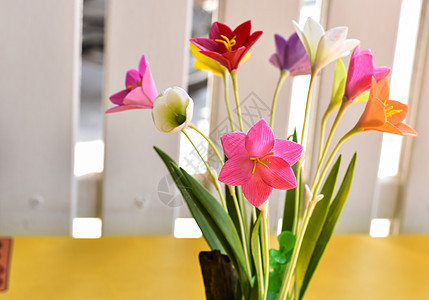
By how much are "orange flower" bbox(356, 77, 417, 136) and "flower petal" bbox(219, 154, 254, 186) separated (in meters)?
0.14

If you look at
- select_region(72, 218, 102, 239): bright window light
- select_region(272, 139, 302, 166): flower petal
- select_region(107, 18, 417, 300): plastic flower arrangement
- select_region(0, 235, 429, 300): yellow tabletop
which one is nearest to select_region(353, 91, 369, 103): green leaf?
select_region(107, 18, 417, 300): plastic flower arrangement

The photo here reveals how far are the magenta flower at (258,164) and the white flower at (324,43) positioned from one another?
0.13 m

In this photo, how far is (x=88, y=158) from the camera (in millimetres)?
1060

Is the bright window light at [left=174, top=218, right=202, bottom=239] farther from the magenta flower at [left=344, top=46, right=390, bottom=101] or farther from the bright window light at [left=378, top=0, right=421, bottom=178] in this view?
the magenta flower at [left=344, top=46, right=390, bottom=101]

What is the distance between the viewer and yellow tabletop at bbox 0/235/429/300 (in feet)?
2.86

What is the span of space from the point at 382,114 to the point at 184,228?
0.66 m

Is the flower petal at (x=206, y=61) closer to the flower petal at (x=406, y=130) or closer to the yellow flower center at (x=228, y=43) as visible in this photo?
the yellow flower center at (x=228, y=43)

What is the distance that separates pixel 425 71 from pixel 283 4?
14.0 inches

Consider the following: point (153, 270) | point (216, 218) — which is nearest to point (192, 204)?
point (216, 218)

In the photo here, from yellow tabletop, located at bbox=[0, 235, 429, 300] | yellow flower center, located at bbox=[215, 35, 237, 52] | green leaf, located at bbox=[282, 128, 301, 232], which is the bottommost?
yellow tabletop, located at bbox=[0, 235, 429, 300]

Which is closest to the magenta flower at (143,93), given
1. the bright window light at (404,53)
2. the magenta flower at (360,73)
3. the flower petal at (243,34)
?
the flower petal at (243,34)

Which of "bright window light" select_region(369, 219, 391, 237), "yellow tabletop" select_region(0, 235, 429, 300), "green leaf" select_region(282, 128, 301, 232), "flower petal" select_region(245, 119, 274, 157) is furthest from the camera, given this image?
"bright window light" select_region(369, 219, 391, 237)

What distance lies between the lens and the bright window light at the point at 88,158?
3.46 feet

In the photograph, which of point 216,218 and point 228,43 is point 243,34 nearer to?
point 228,43
